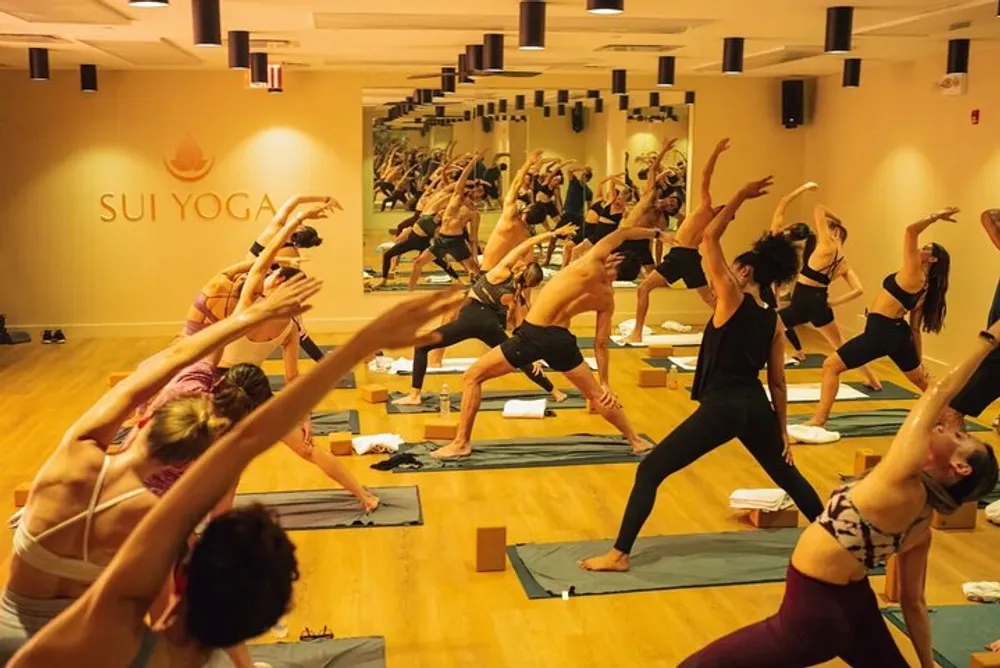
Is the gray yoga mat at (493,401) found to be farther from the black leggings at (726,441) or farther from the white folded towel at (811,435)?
the black leggings at (726,441)

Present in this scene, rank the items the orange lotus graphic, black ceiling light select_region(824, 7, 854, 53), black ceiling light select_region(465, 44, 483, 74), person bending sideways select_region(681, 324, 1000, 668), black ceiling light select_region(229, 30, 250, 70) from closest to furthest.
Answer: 1. person bending sideways select_region(681, 324, 1000, 668)
2. black ceiling light select_region(824, 7, 854, 53)
3. black ceiling light select_region(229, 30, 250, 70)
4. black ceiling light select_region(465, 44, 483, 74)
5. the orange lotus graphic

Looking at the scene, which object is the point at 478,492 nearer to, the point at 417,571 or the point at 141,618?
the point at 417,571

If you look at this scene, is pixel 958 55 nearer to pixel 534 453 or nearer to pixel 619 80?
pixel 619 80

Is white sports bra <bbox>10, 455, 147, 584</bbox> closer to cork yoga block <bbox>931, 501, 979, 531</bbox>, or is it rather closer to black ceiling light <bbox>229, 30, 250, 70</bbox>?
cork yoga block <bbox>931, 501, 979, 531</bbox>

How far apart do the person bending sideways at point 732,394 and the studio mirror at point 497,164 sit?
5.74 m

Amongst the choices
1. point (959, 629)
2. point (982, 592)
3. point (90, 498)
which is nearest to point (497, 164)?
point (982, 592)

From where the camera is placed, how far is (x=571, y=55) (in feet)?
28.2

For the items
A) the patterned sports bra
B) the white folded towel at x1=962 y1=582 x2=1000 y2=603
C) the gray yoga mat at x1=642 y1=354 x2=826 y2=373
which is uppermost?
the patterned sports bra

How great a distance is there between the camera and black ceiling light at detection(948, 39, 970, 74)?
7.24m

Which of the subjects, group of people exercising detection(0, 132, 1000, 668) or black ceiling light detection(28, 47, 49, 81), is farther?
black ceiling light detection(28, 47, 49, 81)

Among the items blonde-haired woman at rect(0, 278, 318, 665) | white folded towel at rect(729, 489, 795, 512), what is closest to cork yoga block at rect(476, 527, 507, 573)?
white folded towel at rect(729, 489, 795, 512)

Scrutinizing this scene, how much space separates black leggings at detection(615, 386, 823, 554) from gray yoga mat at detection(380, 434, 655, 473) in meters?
1.77

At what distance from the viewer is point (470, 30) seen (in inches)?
271

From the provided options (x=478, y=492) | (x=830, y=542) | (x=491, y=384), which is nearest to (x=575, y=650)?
(x=830, y=542)
